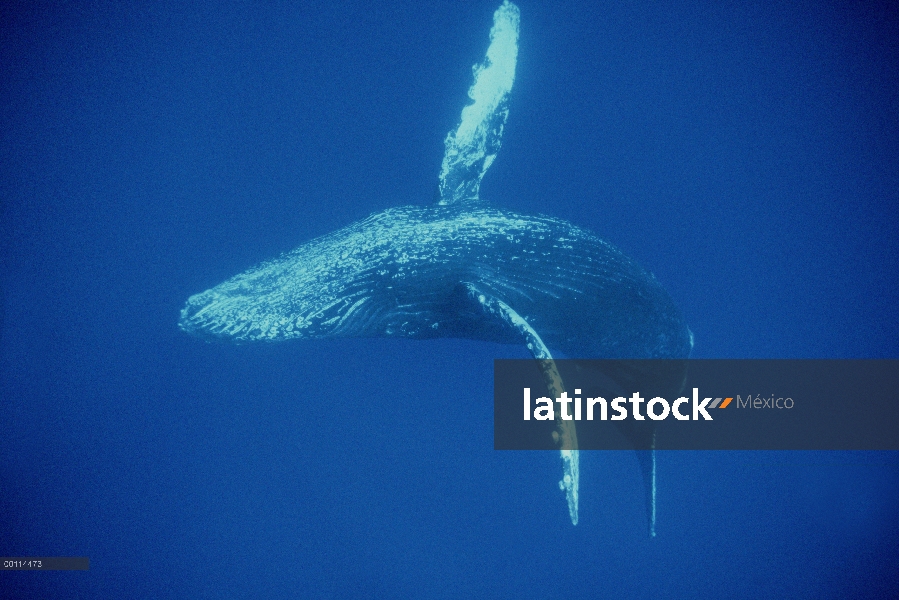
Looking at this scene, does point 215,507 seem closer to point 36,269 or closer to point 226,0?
point 36,269

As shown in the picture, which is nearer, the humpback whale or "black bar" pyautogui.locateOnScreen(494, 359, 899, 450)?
the humpback whale

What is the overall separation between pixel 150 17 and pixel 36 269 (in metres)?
4.70

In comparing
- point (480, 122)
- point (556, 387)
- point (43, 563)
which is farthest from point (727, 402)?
point (43, 563)

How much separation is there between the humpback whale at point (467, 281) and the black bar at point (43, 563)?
585 centimetres

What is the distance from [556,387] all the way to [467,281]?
127 centimetres

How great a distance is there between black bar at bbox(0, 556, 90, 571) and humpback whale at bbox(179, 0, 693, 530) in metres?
5.85

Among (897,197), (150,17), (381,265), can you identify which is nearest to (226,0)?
(150,17)

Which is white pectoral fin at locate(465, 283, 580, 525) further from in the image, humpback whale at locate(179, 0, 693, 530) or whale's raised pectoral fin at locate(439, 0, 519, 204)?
whale's raised pectoral fin at locate(439, 0, 519, 204)

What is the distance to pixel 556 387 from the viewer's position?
11.6 feet

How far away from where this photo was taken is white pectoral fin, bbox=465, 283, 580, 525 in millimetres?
3398

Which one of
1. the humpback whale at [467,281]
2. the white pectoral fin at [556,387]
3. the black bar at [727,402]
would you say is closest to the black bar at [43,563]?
the humpback whale at [467,281]

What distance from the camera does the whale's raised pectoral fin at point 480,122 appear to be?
504 cm

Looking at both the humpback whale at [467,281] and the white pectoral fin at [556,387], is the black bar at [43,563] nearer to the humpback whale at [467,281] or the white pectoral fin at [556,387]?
the humpback whale at [467,281]

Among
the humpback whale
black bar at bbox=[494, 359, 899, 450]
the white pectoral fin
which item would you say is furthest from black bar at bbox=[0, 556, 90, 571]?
the white pectoral fin
